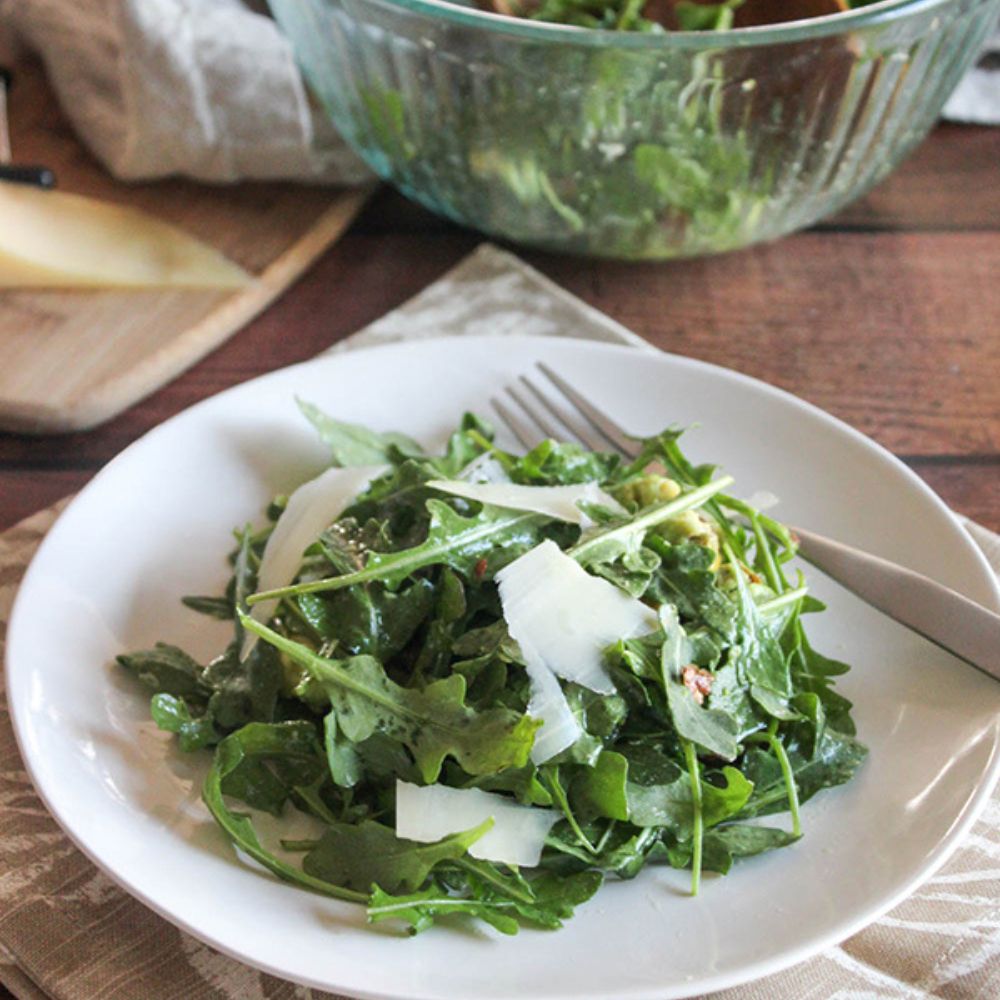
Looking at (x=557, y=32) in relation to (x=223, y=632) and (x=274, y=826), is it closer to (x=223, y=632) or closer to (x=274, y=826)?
(x=223, y=632)

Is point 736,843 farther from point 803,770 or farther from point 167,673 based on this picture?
point 167,673

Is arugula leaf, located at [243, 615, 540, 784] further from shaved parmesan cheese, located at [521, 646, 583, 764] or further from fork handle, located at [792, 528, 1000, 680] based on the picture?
fork handle, located at [792, 528, 1000, 680]

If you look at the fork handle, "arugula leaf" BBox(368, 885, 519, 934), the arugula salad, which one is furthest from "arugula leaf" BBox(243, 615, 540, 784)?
the fork handle

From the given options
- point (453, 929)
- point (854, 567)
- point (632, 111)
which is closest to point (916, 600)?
point (854, 567)

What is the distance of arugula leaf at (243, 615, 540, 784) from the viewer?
45.8 inches

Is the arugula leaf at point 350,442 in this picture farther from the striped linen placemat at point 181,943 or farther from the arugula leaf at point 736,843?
the arugula leaf at point 736,843

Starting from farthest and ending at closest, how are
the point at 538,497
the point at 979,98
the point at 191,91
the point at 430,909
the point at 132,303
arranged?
1. the point at 979,98
2. the point at 191,91
3. the point at 132,303
4. the point at 538,497
5. the point at 430,909

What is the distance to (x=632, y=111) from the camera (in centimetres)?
189

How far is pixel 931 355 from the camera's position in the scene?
2129mm

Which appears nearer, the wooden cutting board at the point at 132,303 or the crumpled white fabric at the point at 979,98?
the wooden cutting board at the point at 132,303

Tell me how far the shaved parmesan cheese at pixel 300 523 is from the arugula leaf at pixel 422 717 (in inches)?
5.0

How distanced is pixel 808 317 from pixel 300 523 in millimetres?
1103

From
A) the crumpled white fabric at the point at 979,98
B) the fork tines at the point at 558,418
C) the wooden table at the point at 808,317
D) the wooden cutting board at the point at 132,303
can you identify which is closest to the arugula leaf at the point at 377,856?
the fork tines at the point at 558,418

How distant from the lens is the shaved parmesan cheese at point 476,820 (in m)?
1.16
